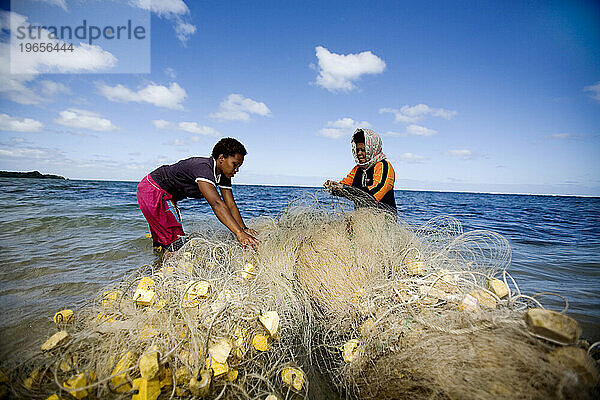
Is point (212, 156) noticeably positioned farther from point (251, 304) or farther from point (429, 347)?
point (429, 347)

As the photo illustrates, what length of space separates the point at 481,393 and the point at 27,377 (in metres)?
2.70

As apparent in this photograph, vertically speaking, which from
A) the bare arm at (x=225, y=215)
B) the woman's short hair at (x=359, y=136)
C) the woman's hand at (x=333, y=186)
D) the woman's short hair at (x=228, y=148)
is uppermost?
the woman's short hair at (x=359, y=136)

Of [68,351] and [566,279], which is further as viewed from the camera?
[566,279]

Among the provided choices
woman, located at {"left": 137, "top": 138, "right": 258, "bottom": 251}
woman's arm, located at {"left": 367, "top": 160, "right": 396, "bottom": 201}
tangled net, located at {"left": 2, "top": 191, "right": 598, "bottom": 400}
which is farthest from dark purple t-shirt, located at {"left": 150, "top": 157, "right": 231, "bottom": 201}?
woman's arm, located at {"left": 367, "top": 160, "right": 396, "bottom": 201}

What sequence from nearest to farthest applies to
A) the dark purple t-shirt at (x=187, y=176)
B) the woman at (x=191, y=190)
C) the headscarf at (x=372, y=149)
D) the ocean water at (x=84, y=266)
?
the ocean water at (x=84, y=266)
the woman at (x=191, y=190)
the dark purple t-shirt at (x=187, y=176)
the headscarf at (x=372, y=149)

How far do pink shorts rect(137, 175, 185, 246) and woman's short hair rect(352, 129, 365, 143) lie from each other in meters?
2.69

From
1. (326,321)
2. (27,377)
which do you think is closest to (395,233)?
(326,321)

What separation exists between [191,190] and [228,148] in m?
0.88

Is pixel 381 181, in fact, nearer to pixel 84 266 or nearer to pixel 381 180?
pixel 381 180

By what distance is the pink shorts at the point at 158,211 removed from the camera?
386 centimetres

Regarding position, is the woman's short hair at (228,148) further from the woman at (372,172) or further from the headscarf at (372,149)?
the headscarf at (372,149)

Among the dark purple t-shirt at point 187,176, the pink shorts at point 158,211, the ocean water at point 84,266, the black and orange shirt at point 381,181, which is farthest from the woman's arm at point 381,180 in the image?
the pink shorts at point 158,211

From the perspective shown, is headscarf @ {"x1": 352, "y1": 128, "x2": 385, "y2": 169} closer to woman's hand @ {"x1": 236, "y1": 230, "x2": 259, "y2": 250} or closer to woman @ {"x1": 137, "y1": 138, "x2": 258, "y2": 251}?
woman @ {"x1": 137, "y1": 138, "x2": 258, "y2": 251}

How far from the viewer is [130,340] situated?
1922 millimetres
